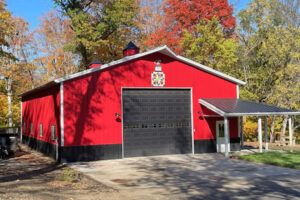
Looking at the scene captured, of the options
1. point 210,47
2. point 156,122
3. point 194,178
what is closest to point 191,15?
point 210,47

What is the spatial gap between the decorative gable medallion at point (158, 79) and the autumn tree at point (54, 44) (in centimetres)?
1952

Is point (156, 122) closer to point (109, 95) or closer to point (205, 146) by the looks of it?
point (109, 95)

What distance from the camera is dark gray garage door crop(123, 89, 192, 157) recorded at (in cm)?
1883

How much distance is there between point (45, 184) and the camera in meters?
11.5

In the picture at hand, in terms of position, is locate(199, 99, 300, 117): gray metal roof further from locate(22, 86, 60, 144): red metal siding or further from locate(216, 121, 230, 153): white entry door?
locate(22, 86, 60, 144): red metal siding

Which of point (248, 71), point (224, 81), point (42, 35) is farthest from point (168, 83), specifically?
point (42, 35)

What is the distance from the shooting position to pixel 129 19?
1252 inches

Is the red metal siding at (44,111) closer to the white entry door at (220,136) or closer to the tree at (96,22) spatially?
the tree at (96,22)

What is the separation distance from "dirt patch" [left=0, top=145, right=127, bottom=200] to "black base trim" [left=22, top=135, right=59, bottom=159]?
134cm

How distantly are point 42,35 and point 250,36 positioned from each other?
74.6ft

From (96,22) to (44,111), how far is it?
51.1 ft

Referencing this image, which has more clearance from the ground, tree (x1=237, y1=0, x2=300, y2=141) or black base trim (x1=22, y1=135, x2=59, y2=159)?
tree (x1=237, y1=0, x2=300, y2=141)

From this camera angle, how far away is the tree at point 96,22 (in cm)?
3064

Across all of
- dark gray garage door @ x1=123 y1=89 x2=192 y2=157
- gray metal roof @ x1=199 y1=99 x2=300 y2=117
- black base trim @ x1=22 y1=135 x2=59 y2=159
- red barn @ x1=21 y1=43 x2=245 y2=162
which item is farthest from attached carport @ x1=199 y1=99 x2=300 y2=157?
black base trim @ x1=22 y1=135 x2=59 y2=159
